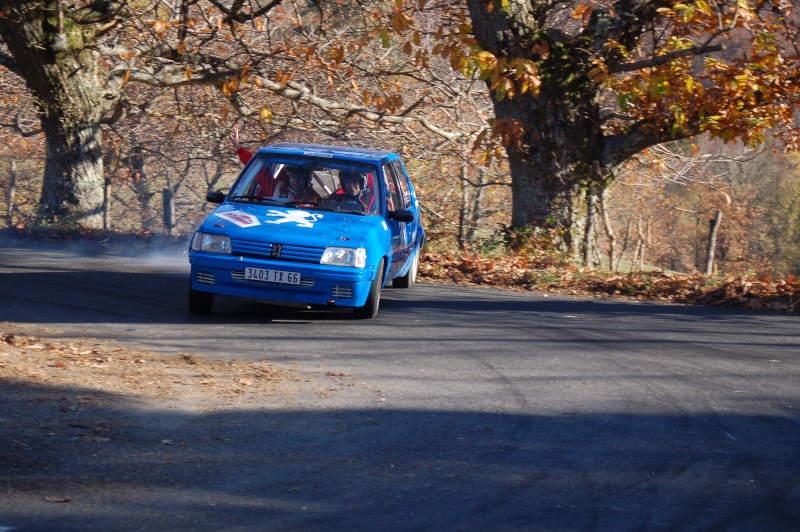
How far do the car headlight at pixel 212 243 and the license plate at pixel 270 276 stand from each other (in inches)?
12.3

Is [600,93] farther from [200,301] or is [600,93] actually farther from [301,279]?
[200,301]

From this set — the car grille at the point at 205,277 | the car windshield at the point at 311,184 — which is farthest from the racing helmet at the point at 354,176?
the car grille at the point at 205,277

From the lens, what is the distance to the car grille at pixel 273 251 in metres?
9.17

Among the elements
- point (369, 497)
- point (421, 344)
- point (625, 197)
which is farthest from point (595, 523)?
point (625, 197)

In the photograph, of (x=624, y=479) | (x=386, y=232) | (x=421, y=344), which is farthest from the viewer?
(x=386, y=232)

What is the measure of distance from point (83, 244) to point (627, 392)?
1133cm

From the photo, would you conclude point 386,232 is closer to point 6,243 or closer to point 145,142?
point 6,243

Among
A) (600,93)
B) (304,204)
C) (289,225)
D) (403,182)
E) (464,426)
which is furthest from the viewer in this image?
(600,93)

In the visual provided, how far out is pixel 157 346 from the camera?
26.8 feet

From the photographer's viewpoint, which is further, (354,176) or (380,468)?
(354,176)

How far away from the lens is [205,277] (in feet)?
30.4

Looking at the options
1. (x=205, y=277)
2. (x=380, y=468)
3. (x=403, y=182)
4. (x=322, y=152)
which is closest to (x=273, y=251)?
(x=205, y=277)

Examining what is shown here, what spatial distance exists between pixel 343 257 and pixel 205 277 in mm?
1345

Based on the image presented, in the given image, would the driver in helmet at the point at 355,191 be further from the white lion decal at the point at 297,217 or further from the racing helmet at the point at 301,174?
the white lion decal at the point at 297,217
